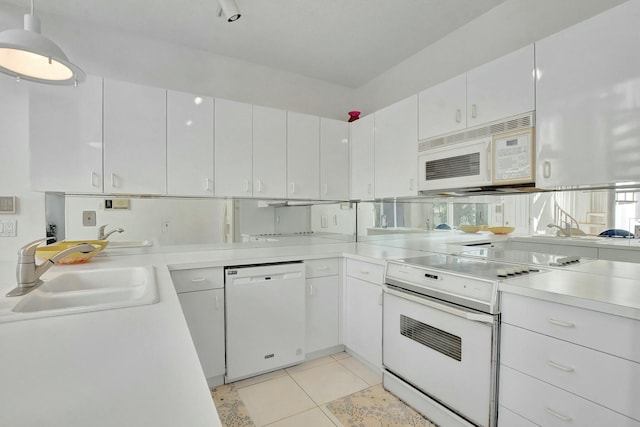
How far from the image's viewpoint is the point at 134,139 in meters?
2.15

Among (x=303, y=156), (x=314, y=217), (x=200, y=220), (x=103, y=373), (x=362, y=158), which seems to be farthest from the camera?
(x=314, y=217)

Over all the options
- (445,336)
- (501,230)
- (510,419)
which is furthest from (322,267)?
(510,419)

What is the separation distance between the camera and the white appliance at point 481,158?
175 cm

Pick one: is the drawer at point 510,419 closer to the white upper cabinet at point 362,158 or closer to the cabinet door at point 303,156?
the white upper cabinet at point 362,158

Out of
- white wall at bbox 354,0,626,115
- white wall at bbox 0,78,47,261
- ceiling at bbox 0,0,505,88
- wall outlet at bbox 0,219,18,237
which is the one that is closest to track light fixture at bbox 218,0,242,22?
ceiling at bbox 0,0,505,88

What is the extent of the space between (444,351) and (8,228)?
2.89 meters

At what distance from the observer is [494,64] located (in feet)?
6.18

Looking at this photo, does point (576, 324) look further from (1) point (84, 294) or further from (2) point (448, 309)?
(1) point (84, 294)

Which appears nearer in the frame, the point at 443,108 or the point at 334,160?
the point at 443,108

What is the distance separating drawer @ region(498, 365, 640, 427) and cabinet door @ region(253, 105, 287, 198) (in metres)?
2.00

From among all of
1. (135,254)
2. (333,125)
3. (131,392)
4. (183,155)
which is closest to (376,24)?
(333,125)

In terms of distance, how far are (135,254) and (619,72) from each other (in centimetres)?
301

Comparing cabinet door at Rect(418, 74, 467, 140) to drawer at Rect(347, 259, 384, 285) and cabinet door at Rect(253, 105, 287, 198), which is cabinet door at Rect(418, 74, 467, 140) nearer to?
drawer at Rect(347, 259, 384, 285)

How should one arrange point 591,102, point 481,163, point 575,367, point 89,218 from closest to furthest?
point 575,367, point 591,102, point 481,163, point 89,218
